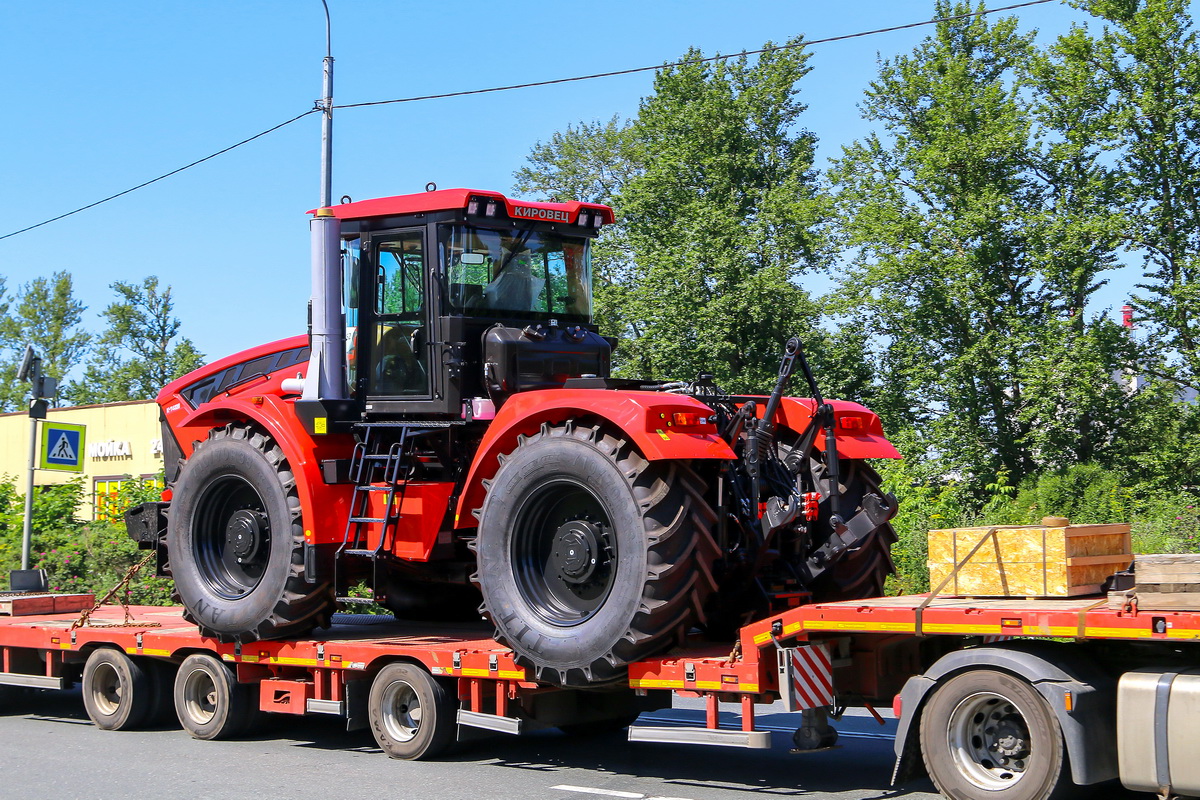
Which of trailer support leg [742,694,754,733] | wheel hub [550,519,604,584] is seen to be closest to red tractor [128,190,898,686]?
wheel hub [550,519,604,584]

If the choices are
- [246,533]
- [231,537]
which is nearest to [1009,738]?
[246,533]

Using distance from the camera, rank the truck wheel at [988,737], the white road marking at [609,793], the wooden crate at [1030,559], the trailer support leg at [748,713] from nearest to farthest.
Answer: the truck wheel at [988,737] < the wooden crate at [1030,559] < the trailer support leg at [748,713] < the white road marking at [609,793]

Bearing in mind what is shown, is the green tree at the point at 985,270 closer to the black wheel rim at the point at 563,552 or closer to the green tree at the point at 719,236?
the green tree at the point at 719,236

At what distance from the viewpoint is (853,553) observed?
916 centimetres

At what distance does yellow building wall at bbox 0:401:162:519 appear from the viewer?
3634 centimetres

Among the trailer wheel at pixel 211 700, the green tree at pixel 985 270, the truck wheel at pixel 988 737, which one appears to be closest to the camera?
the truck wheel at pixel 988 737

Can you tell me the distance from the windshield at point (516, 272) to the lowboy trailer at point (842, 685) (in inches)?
100

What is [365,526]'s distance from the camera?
9.88m

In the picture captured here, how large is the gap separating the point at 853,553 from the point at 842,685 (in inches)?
56.8

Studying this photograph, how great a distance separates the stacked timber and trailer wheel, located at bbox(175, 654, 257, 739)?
6948 millimetres

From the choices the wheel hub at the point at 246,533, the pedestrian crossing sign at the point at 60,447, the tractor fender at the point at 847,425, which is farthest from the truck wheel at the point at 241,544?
the pedestrian crossing sign at the point at 60,447

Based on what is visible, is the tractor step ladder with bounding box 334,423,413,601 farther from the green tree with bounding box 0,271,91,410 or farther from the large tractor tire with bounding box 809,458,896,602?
the green tree with bounding box 0,271,91,410

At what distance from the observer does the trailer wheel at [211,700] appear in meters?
10.6

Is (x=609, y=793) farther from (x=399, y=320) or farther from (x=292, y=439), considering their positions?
(x=399, y=320)
